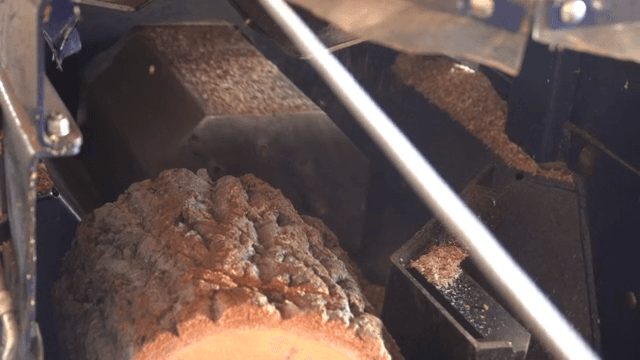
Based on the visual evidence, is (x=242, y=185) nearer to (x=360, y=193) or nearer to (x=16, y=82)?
(x=360, y=193)

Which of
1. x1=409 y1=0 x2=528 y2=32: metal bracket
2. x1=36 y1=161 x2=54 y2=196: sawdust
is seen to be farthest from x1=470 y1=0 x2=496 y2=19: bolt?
x1=36 y1=161 x2=54 y2=196: sawdust

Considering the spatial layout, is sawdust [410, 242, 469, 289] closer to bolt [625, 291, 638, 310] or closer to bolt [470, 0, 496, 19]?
bolt [625, 291, 638, 310]

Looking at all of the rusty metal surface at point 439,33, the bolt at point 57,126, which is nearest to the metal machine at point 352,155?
the bolt at point 57,126

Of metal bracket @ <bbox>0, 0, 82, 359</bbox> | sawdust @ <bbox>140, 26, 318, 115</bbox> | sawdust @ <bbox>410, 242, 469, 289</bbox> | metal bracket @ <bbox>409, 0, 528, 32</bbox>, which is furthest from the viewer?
sawdust @ <bbox>140, 26, 318, 115</bbox>

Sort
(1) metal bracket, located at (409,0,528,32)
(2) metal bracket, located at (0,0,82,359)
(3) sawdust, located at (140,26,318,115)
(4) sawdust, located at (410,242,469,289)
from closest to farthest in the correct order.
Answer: (1) metal bracket, located at (409,0,528,32), (2) metal bracket, located at (0,0,82,359), (4) sawdust, located at (410,242,469,289), (3) sawdust, located at (140,26,318,115)

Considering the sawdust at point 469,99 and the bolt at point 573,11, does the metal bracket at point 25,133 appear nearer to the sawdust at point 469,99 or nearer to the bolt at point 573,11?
the bolt at point 573,11

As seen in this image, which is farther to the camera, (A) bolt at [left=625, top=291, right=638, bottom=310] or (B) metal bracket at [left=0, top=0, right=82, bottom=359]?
(A) bolt at [left=625, top=291, right=638, bottom=310]
